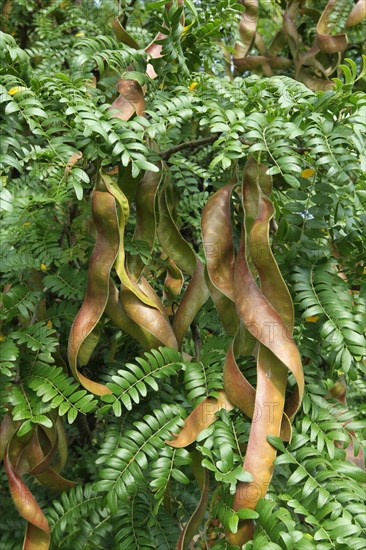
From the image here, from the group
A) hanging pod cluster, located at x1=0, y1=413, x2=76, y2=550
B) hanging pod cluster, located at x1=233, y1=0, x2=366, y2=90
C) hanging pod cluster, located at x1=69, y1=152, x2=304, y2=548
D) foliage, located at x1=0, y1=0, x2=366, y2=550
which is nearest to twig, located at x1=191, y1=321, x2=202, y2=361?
foliage, located at x1=0, y1=0, x2=366, y2=550

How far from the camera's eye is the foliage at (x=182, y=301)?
3.33 feet

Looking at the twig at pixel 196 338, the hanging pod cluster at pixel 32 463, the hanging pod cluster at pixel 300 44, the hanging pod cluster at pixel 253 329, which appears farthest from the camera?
the hanging pod cluster at pixel 300 44

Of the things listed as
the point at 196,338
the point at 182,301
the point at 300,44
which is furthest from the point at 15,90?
the point at 300,44

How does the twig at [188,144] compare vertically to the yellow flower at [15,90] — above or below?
below

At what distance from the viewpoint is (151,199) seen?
1.22 meters

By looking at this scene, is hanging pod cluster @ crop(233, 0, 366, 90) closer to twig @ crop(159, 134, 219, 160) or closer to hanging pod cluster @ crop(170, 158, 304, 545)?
twig @ crop(159, 134, 219, 160)

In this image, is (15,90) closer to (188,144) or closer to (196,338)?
(188,144)

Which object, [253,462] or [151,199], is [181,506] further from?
[151,199]

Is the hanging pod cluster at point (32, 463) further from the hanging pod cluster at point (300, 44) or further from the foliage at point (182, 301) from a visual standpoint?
the hanging pod cluster at point (300, 44)

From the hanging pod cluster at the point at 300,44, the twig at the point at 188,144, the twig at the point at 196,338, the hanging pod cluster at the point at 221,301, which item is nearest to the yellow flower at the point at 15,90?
the hanging pod cluster at the point at 221,301

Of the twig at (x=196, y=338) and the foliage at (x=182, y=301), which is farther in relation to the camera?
the twig at (x=196, y=338)

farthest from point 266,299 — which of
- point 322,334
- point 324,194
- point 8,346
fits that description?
point 8,346

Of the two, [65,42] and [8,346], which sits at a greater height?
[65,42]

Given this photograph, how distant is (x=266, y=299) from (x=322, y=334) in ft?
0.40
